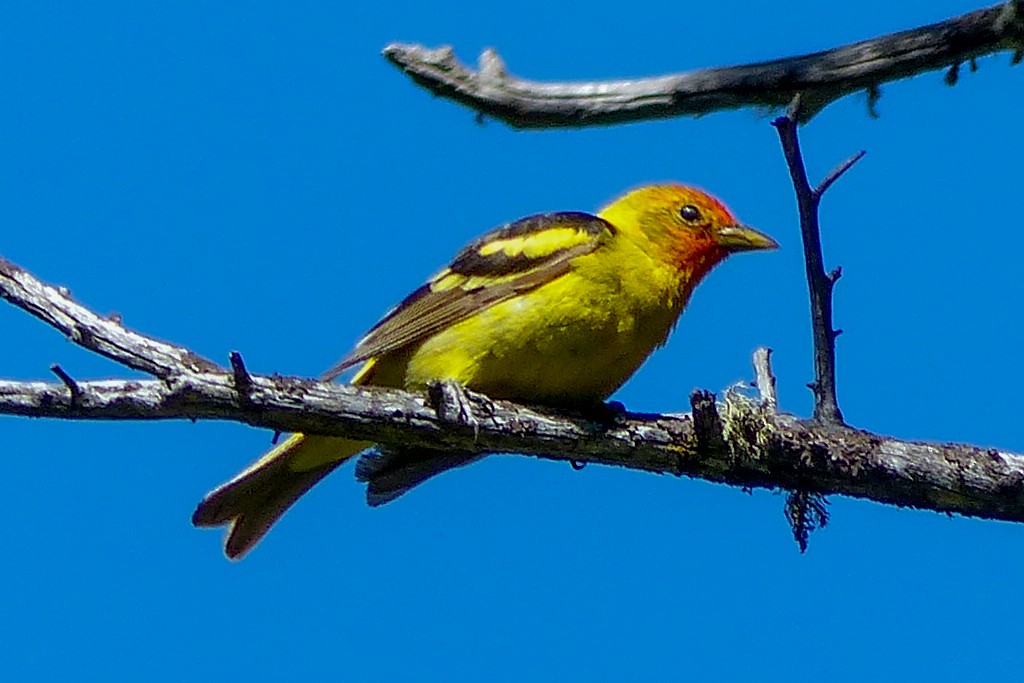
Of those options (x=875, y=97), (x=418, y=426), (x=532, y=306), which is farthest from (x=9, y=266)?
(x=875, y=97)

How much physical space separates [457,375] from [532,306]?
42cm

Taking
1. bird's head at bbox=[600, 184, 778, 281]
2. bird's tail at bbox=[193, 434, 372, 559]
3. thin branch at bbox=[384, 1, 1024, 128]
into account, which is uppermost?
bird's head at bbox=[600, 184, 778, 281]

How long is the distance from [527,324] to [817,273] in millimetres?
1364

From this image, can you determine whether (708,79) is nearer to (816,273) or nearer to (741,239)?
(816,273)

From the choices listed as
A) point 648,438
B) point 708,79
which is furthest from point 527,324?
point 708,79

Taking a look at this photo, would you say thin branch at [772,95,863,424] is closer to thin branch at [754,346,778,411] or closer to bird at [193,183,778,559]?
thin branch at [754,346,778,411]

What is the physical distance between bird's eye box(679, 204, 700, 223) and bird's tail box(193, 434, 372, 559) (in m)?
1.85

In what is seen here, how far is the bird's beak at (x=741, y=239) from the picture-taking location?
6.33 metres

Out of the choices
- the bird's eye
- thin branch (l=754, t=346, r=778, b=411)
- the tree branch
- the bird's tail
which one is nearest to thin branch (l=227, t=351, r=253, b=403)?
the tree branch

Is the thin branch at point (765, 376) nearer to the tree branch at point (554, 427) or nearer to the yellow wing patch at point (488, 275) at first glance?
the tree branch at point (554, 427)

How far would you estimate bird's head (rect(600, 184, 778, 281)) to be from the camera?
6109 mm

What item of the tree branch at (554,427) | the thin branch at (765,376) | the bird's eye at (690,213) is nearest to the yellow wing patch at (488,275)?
the bird's eye at (690,213)

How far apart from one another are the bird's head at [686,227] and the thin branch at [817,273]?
4.40ft

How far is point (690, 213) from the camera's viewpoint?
20.8ft
